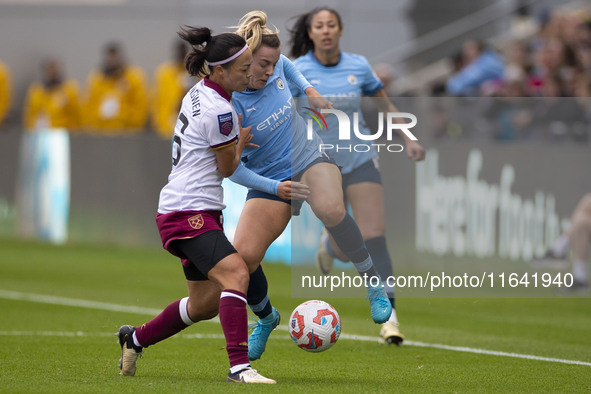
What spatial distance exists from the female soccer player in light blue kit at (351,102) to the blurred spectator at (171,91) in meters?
8.14

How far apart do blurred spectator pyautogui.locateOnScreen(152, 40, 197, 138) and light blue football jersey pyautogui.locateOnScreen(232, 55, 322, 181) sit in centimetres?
972

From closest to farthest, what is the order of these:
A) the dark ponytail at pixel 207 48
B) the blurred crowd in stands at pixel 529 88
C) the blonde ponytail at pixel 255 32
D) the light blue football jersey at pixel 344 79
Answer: the dark ponytail at pixel 207 48
the blonde ponytail at pixel 255 32
the light blue football jersey at pixel 344 79
the blurred crowd in stands at pixel 529 88

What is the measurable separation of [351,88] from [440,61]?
10932 mm

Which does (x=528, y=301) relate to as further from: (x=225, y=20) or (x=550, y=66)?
(x=225, y=20)

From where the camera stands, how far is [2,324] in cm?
960

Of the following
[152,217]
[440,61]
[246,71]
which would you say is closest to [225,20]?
[440,61]

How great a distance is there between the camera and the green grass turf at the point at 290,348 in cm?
668

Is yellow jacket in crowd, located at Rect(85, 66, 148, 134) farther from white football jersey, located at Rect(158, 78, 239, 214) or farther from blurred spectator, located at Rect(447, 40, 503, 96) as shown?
white football jersey, located at Rect(158, 78, 239, 214)

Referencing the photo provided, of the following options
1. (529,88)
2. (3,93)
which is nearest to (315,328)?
(529,88)

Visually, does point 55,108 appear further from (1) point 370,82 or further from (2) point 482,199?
(1) point 370,82

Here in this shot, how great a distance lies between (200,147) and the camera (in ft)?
20.9

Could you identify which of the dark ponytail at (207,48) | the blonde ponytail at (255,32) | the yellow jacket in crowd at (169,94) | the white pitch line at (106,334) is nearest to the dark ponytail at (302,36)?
the blonde ponytail at (255,32)

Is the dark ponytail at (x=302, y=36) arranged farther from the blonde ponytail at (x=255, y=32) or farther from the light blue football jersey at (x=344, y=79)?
the blonde ponytail at (x=255, y=32)

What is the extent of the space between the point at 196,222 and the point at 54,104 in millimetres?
13186
